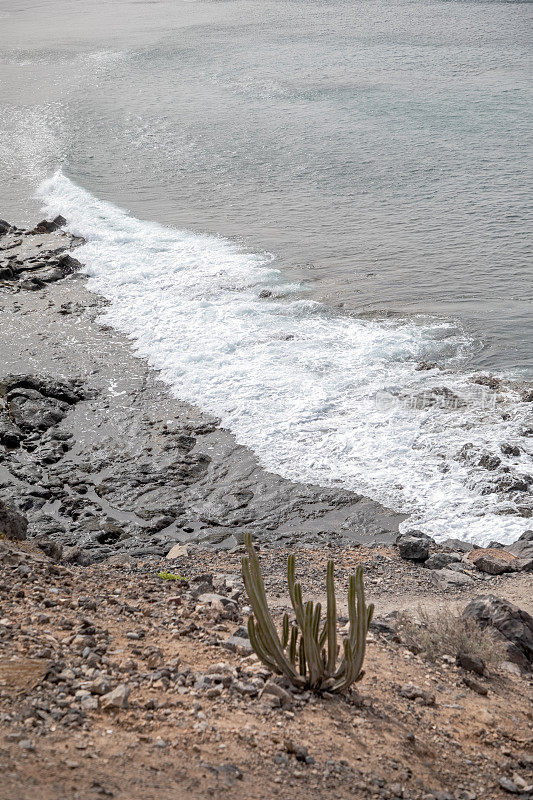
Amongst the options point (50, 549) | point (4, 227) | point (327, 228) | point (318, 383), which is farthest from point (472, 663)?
point (4, 227)

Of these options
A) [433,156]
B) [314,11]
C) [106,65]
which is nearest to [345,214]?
[433,156]

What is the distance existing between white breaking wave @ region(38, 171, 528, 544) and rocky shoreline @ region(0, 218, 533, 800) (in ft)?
2.06

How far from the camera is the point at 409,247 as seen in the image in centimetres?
2094

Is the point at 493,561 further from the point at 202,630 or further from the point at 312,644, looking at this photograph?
the point at 312,644

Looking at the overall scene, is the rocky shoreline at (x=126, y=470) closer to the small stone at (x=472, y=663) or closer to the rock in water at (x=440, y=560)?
the rock in water at (x=440, y=560)

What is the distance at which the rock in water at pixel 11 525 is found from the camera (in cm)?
900

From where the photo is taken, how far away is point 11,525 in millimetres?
9117

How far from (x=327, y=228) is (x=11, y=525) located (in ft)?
52.7

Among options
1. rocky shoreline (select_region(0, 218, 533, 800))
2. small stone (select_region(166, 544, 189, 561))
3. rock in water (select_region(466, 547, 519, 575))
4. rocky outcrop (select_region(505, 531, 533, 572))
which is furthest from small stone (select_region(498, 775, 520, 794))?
small stone (select_region(166, 544, 189, 561))

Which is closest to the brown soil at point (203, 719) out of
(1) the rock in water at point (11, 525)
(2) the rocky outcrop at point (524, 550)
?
(1) the rock in water at point (11, 525)

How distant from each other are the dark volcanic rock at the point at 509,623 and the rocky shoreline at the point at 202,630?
0.06ft

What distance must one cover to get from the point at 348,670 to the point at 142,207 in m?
23.0

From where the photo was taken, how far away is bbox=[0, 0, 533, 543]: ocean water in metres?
12.4

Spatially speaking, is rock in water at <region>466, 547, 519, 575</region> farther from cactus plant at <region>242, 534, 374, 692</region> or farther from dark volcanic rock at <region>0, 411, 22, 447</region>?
dark volcanic rock at <region>0, 411, 22, 447</region>
